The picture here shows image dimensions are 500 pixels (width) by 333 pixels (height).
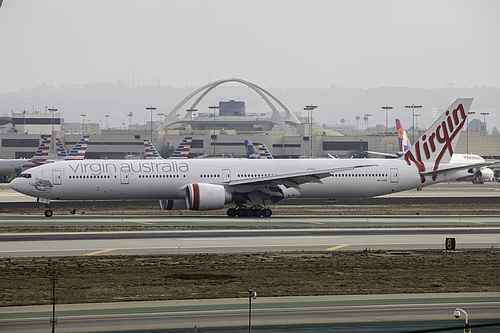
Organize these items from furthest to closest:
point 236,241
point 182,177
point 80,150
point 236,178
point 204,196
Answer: point 80,150, point 236,178, point 182,177, point 204,196, point 236,241

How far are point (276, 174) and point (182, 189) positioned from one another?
817 cm

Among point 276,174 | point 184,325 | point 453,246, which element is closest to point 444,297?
point 184,325

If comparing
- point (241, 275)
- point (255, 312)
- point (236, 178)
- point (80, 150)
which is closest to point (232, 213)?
point (236, 178)

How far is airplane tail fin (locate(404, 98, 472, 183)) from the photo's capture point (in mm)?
69750

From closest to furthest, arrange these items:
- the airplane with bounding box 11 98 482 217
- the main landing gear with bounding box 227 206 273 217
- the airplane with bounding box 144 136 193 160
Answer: the airplane with bounding box 11 98 482 217
the main landing gear with bounding box 227 206 273 217
the airplane with bounding box 144 136 193 160

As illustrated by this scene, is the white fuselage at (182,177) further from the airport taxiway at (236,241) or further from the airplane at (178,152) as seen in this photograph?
the airplane at (178,152)

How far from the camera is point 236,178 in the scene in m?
66.1

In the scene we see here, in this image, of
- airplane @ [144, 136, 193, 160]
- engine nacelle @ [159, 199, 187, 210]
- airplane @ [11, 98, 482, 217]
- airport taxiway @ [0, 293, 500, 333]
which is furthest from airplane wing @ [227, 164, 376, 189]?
airplane @ [144, 136, 193, 160]

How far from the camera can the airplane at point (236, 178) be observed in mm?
63688

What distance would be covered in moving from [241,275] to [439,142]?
Result: 40087 mm

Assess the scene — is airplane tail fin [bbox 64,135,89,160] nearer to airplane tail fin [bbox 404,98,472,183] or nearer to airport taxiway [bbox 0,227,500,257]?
airplane tail fin [bbox 404,98,472,183]

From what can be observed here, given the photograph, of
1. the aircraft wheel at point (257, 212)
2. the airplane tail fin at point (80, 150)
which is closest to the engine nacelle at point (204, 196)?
the aircraft wheel at point (257, 212)

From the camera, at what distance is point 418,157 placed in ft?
230

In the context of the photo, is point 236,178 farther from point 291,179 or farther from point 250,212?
point 291,179
